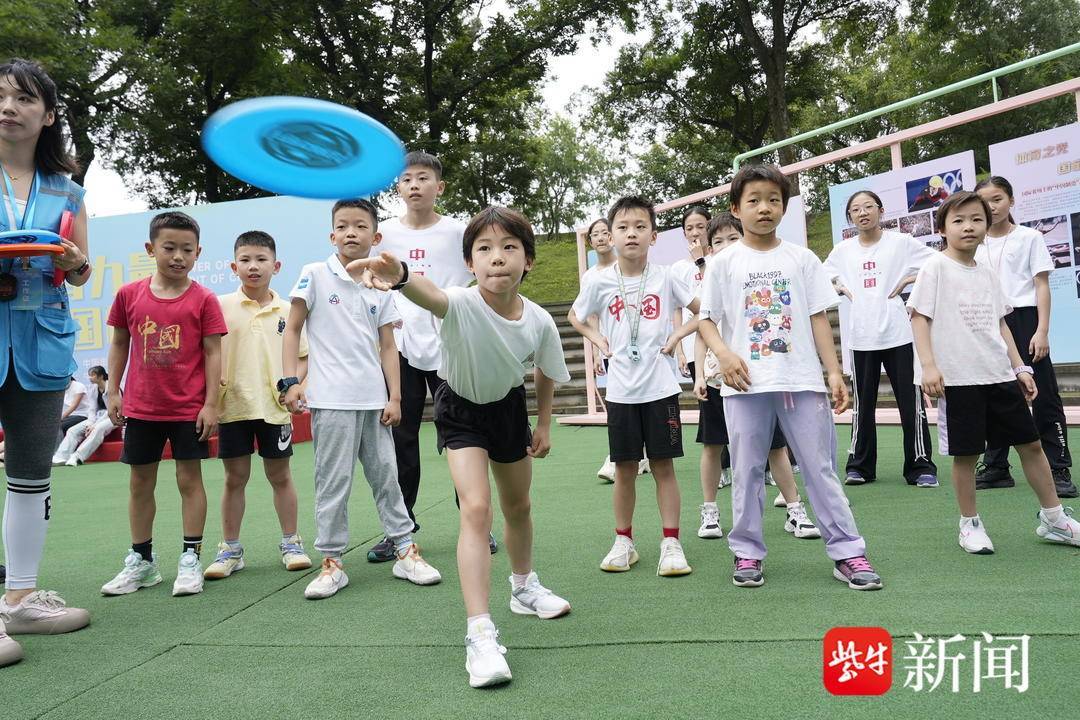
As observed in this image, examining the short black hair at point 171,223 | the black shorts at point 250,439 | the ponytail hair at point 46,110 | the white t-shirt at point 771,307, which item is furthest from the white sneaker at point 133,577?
the white t-shirt at point 771,307

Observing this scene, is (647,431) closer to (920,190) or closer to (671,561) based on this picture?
(671,561)

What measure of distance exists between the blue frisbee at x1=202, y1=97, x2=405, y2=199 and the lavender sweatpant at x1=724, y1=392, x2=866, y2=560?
1776 mm

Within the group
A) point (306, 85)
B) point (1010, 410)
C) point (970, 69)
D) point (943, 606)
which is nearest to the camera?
point (943, 606)

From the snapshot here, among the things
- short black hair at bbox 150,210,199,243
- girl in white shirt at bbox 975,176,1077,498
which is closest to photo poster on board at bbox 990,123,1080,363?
girl in white shirt at bbox 975,176,1077,498

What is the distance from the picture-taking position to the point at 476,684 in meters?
2.23

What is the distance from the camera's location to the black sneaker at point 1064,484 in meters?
4.37

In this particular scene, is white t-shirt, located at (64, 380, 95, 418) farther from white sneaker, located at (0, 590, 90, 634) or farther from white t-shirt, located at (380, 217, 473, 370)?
white sneaker, located at (0, 590, 90, 634)

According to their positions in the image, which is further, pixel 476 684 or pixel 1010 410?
pixel 1010 410

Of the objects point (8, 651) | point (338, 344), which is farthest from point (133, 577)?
point (338, 344)

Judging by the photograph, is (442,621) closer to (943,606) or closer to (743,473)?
(743,473)

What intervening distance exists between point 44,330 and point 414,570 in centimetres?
177

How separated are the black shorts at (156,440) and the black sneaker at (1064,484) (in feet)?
14.8

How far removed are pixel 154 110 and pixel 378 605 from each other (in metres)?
19.2

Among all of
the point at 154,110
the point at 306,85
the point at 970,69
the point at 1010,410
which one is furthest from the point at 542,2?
the point at 1010,410
